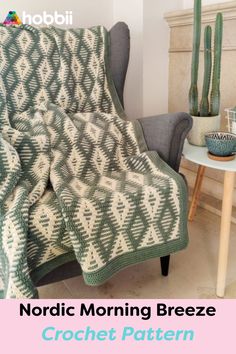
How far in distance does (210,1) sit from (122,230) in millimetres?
1284

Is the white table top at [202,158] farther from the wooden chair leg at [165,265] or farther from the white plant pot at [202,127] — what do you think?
the wooden chair leg at [165,265]

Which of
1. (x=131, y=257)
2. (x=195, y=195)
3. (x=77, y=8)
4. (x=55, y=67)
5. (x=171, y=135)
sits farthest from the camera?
(x=77, y=8)


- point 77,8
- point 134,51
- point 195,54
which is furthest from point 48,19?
point 195,54

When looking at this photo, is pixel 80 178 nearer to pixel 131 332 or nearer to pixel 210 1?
pixel 131 332

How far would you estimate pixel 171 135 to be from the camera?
1.19m

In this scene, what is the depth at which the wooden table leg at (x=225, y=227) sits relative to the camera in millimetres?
1119

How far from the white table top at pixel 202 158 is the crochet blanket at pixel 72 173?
0.11 metres

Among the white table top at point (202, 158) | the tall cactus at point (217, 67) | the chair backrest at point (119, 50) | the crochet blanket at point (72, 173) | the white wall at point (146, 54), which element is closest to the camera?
the crochet blanket at point (72, 173)

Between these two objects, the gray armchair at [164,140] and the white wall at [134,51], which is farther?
the white wall at [134,51]

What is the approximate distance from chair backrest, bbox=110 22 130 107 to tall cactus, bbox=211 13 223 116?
0.39 m

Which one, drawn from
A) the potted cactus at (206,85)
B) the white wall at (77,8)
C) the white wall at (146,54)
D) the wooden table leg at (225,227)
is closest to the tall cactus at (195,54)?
the potted cactus at (206,85)

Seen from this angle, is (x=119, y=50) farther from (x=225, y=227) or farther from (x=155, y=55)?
(x=225, y=227)

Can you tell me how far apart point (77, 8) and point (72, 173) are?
1038mm

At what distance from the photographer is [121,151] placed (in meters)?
1.33
